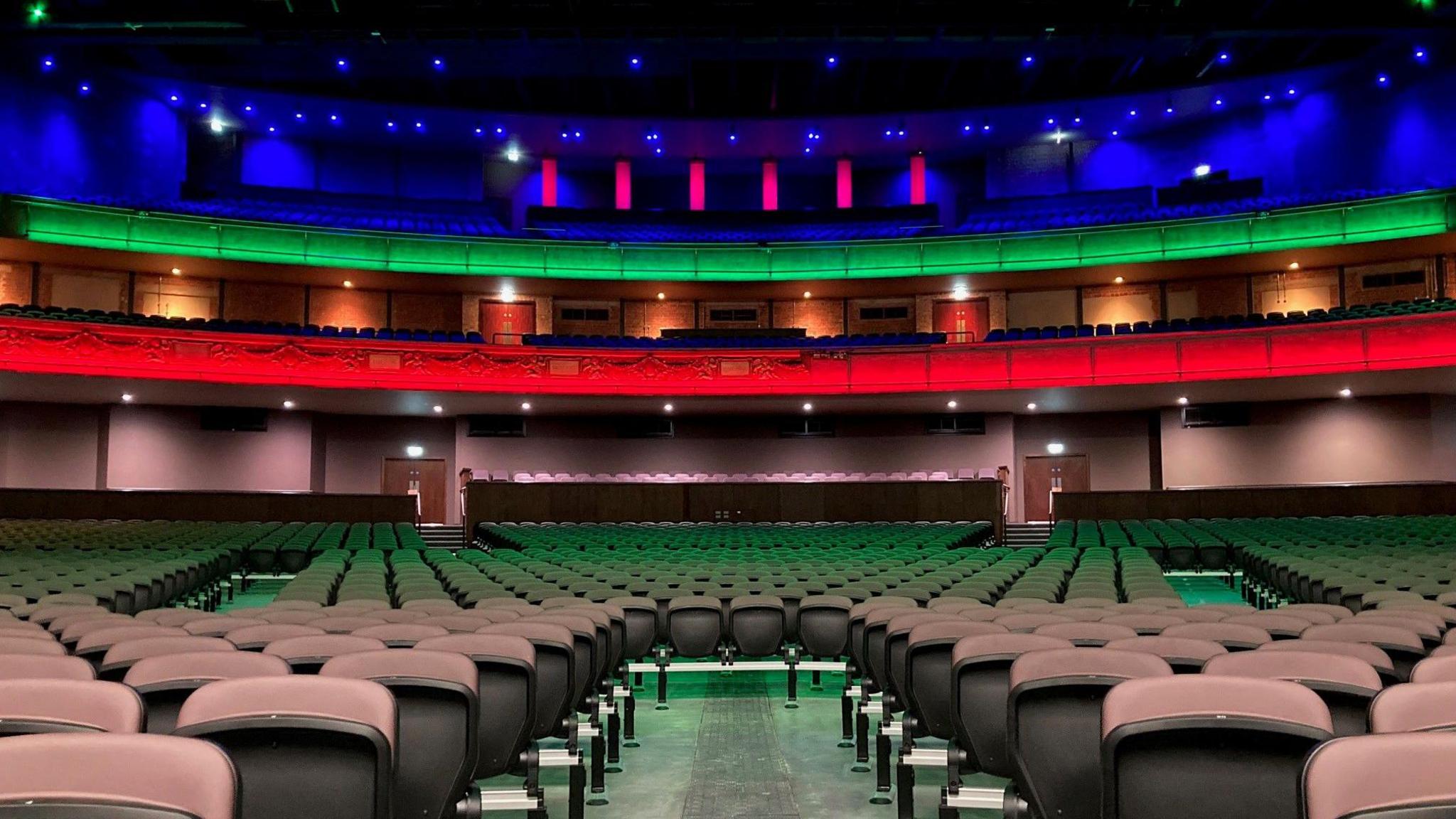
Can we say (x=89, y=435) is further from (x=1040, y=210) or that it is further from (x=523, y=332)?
(x=1040, y=210)

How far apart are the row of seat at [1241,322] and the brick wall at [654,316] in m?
7.42

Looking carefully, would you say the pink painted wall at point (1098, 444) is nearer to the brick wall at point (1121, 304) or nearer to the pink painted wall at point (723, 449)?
the pink painted wall at point (723, 449)

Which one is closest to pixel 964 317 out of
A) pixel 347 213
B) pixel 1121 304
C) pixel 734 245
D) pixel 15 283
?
pixel 1121 304

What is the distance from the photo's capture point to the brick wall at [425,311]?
2584 centimetres

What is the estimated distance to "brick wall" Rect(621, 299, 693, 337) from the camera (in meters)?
26.6

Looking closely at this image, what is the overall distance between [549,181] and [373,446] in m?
9.43

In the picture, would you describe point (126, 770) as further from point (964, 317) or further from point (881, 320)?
point (964, 317)

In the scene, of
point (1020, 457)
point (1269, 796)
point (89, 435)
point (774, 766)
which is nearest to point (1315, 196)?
point (1020, 457)

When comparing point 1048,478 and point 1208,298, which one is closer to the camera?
point 1048,478

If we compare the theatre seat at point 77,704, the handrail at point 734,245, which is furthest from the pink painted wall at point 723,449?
the theatre seat at point 77,704

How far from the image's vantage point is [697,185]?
29.9 metres

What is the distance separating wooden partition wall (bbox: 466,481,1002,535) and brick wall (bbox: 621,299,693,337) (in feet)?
22.9

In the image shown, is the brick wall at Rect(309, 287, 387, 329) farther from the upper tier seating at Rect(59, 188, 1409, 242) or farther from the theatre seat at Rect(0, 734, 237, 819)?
the theatre seat at Rect(0, 734, 237, 819)

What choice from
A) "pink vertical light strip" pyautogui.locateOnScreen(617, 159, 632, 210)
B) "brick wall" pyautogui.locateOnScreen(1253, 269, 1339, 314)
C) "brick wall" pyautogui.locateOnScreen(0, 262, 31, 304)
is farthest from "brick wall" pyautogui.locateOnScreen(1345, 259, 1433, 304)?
"brick wall" pyautogui.locateOnScreen(0, 262, 31, 304)
